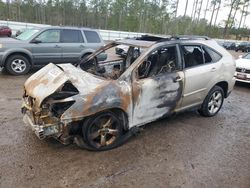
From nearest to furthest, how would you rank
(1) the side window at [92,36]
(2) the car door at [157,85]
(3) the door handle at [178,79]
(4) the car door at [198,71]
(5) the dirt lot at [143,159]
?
(5) the dirt lot at [143,159] < (2) the car door at [157,85] < (3) the door handle at [178,79] < (4) the car door at [198,71] < (1) the side window at [92,36]

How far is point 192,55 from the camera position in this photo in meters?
5.04

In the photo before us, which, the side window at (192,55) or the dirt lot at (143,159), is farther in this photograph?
the side window at (192,55)

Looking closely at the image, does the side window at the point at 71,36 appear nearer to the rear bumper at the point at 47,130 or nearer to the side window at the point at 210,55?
the side window at the point at 210,55

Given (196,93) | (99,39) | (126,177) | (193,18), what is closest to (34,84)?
(126,177)

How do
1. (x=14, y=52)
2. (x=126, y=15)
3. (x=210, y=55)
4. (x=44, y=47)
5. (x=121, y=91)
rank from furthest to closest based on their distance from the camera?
1. (x=126, y=15)
2. (x=44, y=47)
3. (x=14, y=52)
4. (x=210, y=55)
5. (x=121, y=91)

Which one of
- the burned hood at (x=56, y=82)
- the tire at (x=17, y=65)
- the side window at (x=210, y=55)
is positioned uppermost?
the side window at (x=210, y=55)

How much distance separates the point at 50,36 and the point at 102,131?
622cm

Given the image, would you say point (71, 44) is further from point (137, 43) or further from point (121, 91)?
point (121, 91)

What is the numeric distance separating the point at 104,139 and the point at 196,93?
2.23m

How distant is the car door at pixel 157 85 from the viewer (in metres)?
4.06

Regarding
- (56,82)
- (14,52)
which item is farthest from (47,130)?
(14,52)

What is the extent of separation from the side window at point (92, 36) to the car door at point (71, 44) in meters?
0.26

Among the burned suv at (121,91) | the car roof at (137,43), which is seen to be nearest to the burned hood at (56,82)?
the burned suv at (121,91)

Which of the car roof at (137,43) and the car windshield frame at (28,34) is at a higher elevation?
the car roof at (137,43)
